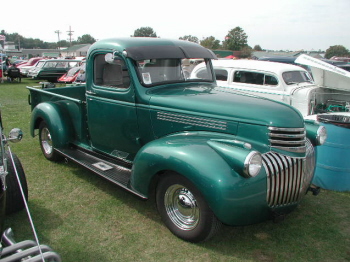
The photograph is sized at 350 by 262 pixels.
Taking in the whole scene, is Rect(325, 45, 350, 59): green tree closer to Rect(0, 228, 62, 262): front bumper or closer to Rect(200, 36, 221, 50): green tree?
Rect(200, 36, 221, 50): green tree

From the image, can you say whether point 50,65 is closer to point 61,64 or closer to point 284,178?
point 61,64

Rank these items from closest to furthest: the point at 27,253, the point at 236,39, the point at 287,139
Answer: the point at 27,253 < the point at 287,139 < the point at 236,39

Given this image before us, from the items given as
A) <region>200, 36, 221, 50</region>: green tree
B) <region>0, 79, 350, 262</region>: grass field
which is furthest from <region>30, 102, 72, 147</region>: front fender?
<region>200, 36, 221, 50</region>: green tree

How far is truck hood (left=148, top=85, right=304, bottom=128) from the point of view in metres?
3.17

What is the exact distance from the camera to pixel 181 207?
3.25m

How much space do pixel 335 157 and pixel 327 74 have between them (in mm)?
4020

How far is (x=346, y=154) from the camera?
4410mm

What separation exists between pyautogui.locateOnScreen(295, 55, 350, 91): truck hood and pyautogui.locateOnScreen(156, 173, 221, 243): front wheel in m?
5.55

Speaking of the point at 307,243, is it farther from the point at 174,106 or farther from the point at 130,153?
the point at 130,153

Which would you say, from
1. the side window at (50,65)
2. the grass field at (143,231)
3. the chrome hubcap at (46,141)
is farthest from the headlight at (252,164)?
the side window at (50,65)

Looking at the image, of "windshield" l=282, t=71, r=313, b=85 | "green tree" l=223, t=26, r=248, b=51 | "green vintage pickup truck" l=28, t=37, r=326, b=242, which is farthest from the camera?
"green tree" l=223, t=26, r=248, b=51

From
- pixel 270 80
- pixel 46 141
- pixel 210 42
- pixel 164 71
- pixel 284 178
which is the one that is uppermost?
pixel 210 42

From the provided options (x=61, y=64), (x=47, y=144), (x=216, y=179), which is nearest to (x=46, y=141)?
(x=47, y=144)

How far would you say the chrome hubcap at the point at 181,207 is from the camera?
3.14 m
